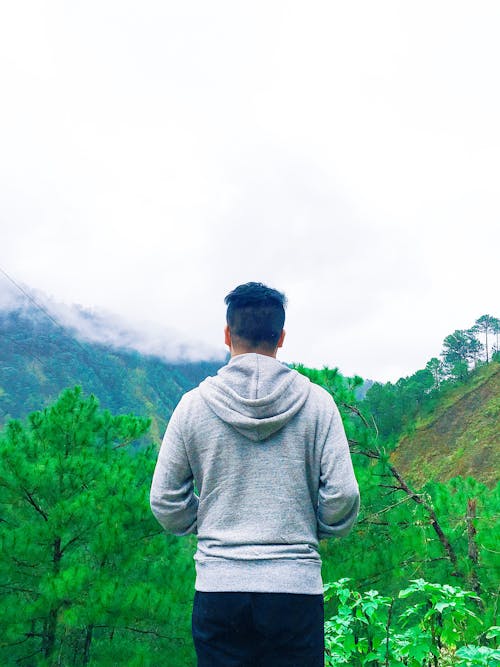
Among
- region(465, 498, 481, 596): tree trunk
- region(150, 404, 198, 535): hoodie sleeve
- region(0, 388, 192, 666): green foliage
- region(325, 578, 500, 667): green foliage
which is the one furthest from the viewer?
region(0, 388, 192, 666): green foliage

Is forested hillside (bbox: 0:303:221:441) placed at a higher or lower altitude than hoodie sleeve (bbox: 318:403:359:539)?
higher

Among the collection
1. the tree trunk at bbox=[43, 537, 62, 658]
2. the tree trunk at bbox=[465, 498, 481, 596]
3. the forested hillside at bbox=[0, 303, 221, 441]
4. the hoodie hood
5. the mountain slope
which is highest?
the forested hillside at bbox=[0, 303, 221, 441]

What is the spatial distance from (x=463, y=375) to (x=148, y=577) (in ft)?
102

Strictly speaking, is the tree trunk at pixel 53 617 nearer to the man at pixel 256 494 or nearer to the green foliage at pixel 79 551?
the green foliage at pixel 79 551

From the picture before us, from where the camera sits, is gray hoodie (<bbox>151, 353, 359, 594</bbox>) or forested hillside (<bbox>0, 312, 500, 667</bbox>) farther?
forested hillside (<bbox>0, 312, 500, 667</bbox>)

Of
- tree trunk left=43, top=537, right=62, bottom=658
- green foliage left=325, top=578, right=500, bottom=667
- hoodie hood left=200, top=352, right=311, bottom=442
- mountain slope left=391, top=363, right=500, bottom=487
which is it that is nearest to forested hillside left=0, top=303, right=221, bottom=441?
mountain slope left=391, top=363, right=500, bottom=487

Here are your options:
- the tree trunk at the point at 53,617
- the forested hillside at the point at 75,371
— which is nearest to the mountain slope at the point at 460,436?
the tree trunk at the point at 53,617

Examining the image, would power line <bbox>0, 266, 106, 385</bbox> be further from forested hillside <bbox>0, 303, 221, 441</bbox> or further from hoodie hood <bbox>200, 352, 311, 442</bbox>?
hoodie hood <bbox>200, 352, 311, 442</bbox>

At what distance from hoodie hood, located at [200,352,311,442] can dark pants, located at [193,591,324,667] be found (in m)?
0.31

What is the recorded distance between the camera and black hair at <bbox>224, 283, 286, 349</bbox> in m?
1.15

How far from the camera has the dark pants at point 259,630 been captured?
0.97m

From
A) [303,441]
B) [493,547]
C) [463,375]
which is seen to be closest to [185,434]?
[303,441]

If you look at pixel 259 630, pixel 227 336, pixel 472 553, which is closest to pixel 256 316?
pixel 227 336

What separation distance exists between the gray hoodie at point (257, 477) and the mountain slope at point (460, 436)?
2459cm
